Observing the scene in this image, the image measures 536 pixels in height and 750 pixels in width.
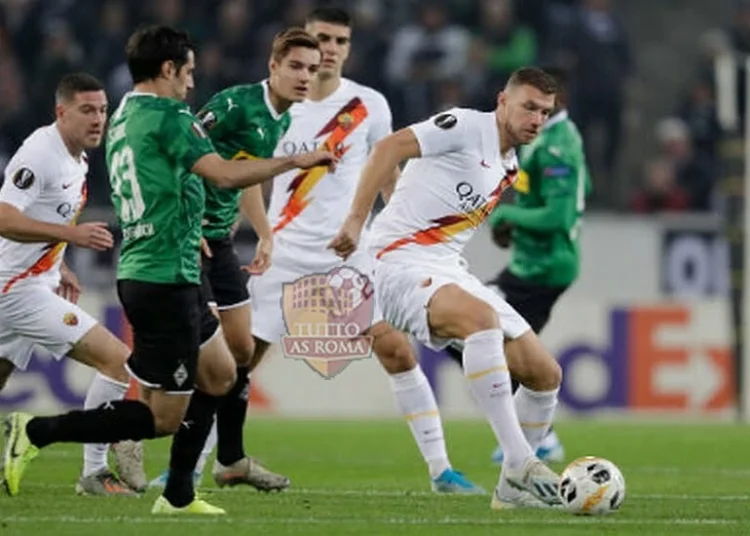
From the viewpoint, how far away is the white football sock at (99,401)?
10.2 meters

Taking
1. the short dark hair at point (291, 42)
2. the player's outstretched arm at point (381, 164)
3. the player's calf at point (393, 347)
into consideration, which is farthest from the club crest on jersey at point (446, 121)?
the player's calf at point (393, 347)

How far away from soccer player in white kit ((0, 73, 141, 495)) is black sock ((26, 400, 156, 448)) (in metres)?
1.44

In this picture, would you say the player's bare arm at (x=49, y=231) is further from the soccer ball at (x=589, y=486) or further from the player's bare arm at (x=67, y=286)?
the soccer ball at (x=589, y=486)

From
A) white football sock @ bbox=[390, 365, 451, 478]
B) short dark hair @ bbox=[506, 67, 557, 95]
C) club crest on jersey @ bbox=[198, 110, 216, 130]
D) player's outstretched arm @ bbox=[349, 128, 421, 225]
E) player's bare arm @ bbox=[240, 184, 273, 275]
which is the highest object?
short dark hair @ bbox=[506, 67, 557, 95]

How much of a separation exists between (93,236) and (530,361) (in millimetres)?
2156

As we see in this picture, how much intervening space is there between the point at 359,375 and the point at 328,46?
771 centimetres

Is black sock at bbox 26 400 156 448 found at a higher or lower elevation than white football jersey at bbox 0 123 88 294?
lower

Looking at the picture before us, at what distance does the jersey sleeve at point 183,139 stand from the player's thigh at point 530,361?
6.34ft

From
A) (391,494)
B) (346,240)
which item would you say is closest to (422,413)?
(391,494)

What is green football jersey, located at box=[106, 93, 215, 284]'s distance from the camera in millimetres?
8297

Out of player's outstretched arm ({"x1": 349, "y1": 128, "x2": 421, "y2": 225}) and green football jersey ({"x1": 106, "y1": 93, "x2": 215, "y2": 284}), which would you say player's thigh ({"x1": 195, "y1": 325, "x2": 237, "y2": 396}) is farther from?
player's outstretched arm ({"x1": 349, "y1": 128, "x2": 421, "y2": 225})

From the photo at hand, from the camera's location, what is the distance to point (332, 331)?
11.4 m

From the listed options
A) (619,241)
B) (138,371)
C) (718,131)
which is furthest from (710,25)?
(138,371)

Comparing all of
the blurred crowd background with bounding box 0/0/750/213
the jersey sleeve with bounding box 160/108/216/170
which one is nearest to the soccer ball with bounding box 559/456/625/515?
the jersey sleeve with bounding box 160/108/216/170
